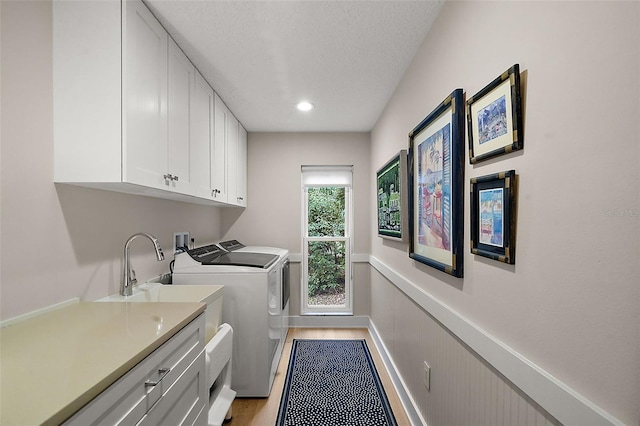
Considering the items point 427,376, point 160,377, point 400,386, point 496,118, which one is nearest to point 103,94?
point 160,377

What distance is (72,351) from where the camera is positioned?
2.75 feet

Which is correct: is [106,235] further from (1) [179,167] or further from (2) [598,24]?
(2) [598,24]

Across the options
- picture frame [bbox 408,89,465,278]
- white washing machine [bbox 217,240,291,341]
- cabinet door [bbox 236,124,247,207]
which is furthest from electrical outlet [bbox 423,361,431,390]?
cabinet door [bbox 236,124,247,207]

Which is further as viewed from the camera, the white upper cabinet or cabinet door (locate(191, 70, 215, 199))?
cabinet door (locate(191, 70, 215, 199))

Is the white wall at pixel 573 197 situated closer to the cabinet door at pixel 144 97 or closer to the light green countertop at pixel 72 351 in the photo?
the light green countertop at pixel 72 351

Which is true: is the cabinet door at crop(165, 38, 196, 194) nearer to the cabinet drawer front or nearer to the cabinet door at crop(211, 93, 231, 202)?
the cabinet door at crop(211, 93, 231, 202)

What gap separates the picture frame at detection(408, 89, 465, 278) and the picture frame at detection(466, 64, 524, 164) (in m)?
0.10

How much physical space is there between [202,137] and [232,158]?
78 centimetres

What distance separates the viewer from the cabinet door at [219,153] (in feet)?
7.80

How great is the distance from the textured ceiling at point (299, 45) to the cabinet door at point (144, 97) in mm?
144

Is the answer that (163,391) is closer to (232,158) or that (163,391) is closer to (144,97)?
(144,97)

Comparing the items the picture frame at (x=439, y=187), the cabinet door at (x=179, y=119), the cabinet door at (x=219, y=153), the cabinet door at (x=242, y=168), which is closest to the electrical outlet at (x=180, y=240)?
the cabinet door at (x=219, y=153)

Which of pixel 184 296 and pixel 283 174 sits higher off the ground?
pixel 283 174

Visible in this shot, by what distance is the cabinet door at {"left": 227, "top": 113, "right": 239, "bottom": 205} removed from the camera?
279 cm
